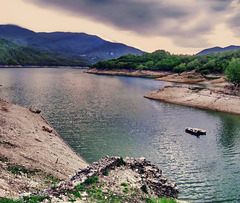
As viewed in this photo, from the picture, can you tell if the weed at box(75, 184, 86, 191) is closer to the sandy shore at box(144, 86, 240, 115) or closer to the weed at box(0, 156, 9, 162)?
the weed at box(0, 156, 9, 162)

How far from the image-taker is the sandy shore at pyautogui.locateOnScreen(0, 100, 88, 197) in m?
14.1

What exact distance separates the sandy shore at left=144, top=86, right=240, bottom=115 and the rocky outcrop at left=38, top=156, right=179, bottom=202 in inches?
1838

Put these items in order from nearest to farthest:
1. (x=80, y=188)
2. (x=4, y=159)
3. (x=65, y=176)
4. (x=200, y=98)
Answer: (x=80, y=188), (x=4, y=159), (x=65, y=176), (x=200, y=98)

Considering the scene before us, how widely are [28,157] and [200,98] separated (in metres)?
58.4

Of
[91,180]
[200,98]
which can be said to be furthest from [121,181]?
[200,98]

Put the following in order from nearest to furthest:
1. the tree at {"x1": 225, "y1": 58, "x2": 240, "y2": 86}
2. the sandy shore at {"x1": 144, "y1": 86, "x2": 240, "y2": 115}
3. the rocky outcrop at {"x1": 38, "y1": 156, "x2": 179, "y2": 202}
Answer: the rocky outcrop at {"x1": 38, "y1": 156, "x2": 179, "y2": 202}, the sandy shore at {"x1": 144, "y1": 86, "x2": 240, "y2": 115}, the tree at {"x1": 225, "y1": 58, "x2": 240, "y2": 86}

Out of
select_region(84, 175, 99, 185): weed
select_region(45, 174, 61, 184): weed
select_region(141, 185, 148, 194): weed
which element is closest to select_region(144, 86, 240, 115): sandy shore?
select_region(141, 185, 148, 194): weed

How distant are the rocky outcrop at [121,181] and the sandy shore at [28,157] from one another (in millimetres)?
3237

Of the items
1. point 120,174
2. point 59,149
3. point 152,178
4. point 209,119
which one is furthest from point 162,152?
point 209,119

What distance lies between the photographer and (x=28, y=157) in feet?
61.8

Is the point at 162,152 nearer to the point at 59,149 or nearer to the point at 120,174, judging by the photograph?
the point at 120,174

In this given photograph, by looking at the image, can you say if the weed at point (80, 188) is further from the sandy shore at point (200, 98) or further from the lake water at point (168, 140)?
the sandy shore at point (200, 98)

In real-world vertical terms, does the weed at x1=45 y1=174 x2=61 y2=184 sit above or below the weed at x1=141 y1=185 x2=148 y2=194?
below

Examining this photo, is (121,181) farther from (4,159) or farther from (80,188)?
(4,159)
